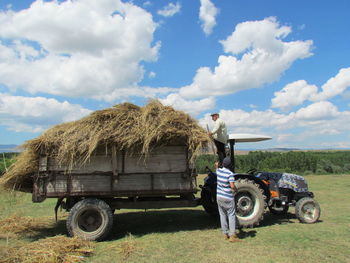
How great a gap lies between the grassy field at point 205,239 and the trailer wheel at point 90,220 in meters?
0.30

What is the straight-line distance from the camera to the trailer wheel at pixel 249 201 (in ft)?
22.9

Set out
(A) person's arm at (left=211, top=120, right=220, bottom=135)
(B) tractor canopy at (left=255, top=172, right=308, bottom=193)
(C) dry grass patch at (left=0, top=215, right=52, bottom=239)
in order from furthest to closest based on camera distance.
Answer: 1. (B) tractor canopy at (left=255, top=172, right=308, bottom=193)
2. (C) dry grass patch at (left=0, top=215, right=52, bottom=239)
3. (A) person's arm at (left=211, top=120, right=220, bottom=135)

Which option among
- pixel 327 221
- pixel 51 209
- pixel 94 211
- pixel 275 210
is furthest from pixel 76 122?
pixel 327 221

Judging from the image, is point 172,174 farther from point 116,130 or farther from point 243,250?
point 243,250

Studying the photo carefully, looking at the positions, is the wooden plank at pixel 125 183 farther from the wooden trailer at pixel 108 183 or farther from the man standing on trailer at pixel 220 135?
the man standing on trailer at pixel 220 135

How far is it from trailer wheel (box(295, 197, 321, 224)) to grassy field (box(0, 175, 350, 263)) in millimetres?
214

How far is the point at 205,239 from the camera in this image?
610 cm

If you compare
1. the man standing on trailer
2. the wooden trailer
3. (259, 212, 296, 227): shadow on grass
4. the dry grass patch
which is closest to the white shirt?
the man standing on trailer

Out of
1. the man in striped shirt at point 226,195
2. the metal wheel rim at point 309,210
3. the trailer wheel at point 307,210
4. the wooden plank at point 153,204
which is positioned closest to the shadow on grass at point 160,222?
the wooden plank at point 153,204

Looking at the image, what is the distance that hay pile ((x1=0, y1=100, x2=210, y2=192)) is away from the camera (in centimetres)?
606

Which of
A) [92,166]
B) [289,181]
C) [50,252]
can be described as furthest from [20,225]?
[289,181]

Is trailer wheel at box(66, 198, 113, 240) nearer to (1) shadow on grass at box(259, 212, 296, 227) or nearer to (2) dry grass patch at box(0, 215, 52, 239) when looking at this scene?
(2) dry grass patch at box(0, 215, 52, 239)

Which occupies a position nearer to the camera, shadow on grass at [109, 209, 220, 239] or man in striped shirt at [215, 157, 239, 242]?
man in striped shirt at [215, 157, 239, 242]

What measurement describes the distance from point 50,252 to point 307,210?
20.1ft
